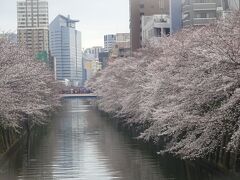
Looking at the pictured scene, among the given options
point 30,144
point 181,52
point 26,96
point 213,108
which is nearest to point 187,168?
point 181,52

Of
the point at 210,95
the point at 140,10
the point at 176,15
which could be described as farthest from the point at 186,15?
the point at 140,10

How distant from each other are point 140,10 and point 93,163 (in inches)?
5543

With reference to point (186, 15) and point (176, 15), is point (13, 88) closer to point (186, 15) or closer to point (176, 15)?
point (186, 15)

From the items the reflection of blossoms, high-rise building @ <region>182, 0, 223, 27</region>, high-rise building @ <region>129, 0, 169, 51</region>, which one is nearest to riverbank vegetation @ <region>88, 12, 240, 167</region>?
the reflection of blossoms

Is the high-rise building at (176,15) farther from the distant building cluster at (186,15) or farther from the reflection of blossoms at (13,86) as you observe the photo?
the reflection of blossoms at (13,86)

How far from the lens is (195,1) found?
95.9 m

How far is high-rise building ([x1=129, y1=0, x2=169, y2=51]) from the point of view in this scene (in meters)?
173

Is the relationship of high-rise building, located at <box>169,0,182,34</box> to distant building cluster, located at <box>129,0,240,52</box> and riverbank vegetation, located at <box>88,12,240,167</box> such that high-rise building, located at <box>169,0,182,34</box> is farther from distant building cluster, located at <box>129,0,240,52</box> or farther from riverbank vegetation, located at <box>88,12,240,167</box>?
riverbank vegetation, located at <box>88,12,240,167</box>

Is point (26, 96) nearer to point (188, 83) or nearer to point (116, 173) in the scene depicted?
point (116, 173)

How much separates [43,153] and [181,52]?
1947cm

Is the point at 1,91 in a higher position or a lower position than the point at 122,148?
higher

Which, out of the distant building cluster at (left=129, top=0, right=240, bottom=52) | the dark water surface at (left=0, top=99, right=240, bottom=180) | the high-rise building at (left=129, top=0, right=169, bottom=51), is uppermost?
the high-rise building at (left=129, top=0, right=169, bottom=51)

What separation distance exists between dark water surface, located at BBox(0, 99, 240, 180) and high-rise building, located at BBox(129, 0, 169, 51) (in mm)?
112998

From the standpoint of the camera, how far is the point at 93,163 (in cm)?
4062
